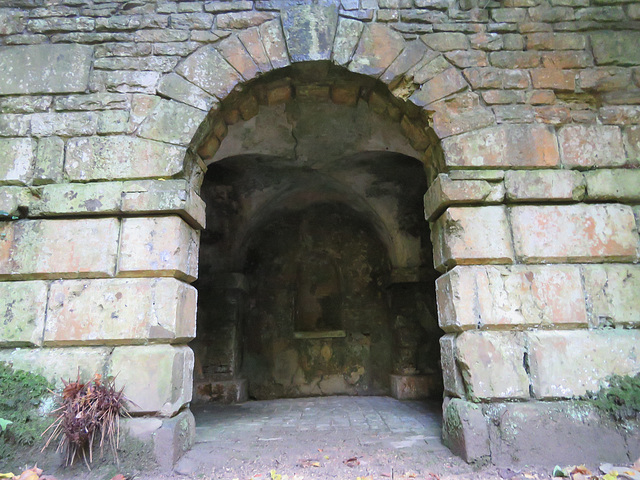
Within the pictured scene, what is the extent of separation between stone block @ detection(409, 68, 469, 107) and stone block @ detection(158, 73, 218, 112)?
1507 mm

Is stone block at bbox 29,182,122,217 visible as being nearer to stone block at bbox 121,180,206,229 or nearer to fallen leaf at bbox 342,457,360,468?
stone block at bbox 121,180,206,229

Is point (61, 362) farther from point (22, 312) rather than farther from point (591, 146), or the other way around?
point (591, 146)

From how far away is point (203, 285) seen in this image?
18.4ft

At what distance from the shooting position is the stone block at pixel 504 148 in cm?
297

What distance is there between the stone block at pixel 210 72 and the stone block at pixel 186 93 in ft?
0.12

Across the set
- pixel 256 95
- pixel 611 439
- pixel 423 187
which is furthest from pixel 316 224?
pixel 611 439

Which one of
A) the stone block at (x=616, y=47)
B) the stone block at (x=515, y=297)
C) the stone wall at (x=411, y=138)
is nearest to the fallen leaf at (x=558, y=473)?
the stone wall at (x=411, y=138)

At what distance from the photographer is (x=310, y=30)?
315cm

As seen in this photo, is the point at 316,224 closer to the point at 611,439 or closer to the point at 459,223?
the point at 459,223

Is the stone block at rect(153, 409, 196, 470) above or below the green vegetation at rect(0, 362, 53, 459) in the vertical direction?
below

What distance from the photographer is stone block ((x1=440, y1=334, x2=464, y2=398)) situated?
2.75 m

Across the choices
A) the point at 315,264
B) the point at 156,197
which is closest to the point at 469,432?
the point at 156,197

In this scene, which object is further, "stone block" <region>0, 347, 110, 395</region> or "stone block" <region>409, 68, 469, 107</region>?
"stone block" <region>409, 68, 469, 107</region>

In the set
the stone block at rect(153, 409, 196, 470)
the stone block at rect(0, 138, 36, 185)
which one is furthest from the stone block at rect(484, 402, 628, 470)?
the stone block at rect(0, 138, 36, 185)
